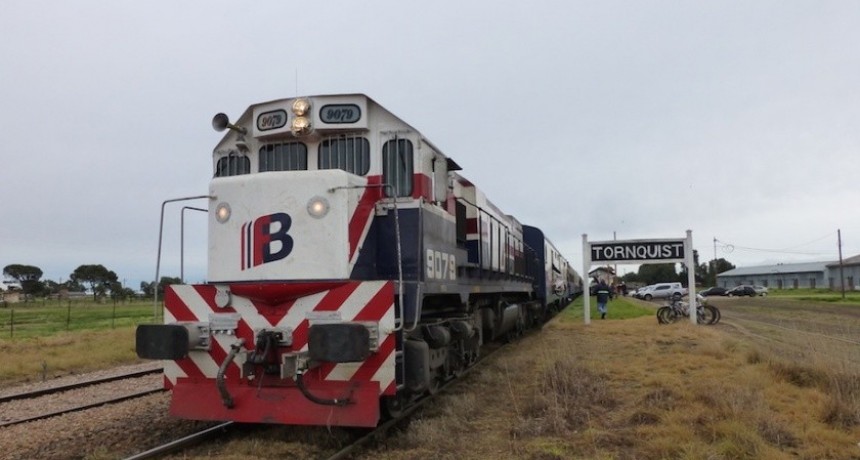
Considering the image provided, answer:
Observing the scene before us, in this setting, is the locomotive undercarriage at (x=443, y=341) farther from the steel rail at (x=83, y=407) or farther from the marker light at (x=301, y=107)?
the steel rail at (x=83, y=407)

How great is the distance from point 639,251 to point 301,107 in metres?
14.2

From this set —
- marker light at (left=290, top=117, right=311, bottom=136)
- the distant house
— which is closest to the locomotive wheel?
A: marker light at (left=290, top=117, right=311, bottom=136)

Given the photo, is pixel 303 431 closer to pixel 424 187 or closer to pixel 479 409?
pixel 479 409

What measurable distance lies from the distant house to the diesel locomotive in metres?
80.4

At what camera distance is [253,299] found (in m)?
5.62

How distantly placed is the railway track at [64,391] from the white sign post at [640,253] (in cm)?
1225

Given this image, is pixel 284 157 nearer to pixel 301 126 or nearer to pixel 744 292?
pixel 301 126

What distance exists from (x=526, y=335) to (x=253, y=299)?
1091cm

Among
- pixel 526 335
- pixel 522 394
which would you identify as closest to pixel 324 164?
pixel 522 394

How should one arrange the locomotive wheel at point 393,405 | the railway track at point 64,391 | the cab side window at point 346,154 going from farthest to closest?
1. the railway track at point 64,391
2. the cab side window at point 346,154
3. the locomotive wheel at point 393,405

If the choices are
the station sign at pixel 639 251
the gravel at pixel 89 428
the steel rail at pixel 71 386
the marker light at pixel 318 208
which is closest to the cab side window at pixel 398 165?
the marker light at pixel 318 208

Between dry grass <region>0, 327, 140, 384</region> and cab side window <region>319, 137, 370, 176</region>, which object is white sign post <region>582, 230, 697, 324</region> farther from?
cab side window <region>319, 137, 370, 176</region>

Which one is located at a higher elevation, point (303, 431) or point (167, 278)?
point (167, 278)

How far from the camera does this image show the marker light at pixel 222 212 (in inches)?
228
